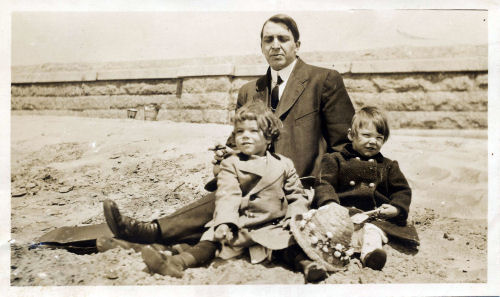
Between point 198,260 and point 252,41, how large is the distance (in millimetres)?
1683

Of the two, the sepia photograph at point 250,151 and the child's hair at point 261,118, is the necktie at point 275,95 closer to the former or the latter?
the sepia photograph at point 250,151

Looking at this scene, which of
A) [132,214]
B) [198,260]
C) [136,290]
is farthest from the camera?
[132,214]

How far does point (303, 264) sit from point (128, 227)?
3.11 ft

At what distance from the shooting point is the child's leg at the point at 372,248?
7.39ft

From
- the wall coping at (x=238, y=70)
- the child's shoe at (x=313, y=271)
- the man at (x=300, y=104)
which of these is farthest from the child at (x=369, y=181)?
the wall coping at (x=238, y=70)

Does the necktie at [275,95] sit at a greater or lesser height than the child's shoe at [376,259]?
greater

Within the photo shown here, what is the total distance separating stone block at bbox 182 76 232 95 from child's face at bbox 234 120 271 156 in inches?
57.7

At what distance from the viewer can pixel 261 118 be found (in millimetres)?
2279

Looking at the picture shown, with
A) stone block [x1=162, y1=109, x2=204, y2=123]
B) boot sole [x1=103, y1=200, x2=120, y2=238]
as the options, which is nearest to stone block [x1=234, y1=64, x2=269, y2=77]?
stone block [x1=162, y1=109, x2=204, y2=123]

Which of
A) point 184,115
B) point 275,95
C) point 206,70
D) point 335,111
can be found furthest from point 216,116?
point 335,111

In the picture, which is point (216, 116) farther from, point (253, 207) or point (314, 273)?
point (314, 273)
